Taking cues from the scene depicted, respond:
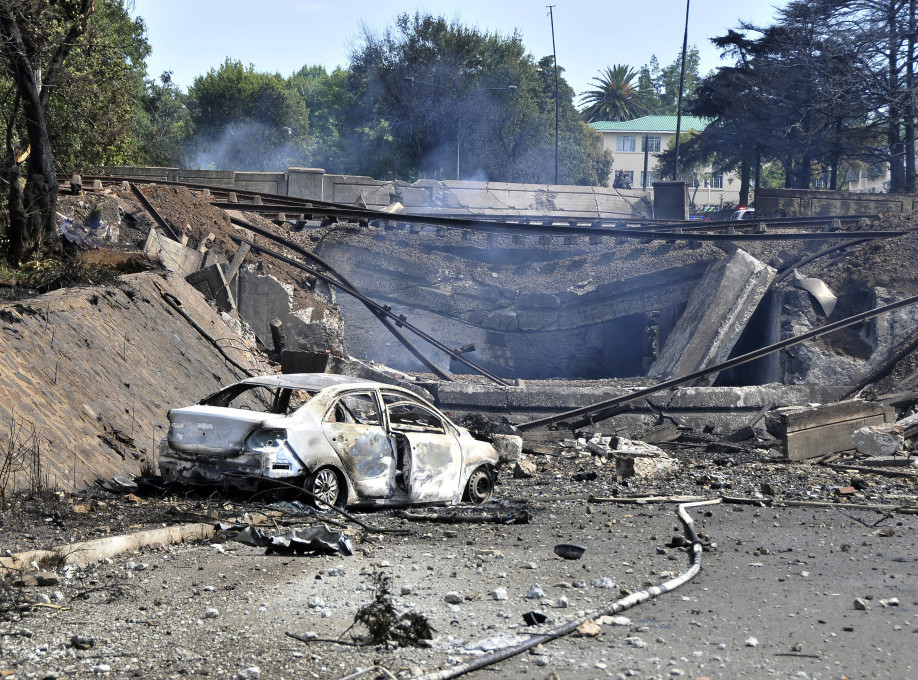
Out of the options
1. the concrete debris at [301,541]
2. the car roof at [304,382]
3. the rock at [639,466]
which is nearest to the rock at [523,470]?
the rock at [639,466]

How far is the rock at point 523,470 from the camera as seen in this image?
12305 millimetres

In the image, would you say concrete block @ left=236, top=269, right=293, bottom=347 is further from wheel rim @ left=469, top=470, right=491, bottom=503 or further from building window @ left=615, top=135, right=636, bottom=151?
building window @ left=615, top=135, right=636, bottom=151

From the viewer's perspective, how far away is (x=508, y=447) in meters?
12.9

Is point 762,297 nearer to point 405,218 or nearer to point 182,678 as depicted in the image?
point 405,218

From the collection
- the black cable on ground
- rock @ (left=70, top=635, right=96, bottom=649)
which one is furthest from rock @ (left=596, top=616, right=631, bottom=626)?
rock @ (left=70, top=635, right=96, bottom=649)

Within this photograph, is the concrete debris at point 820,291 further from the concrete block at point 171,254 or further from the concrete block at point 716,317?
the concrete block at point 171,254

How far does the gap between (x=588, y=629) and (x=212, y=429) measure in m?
4.43

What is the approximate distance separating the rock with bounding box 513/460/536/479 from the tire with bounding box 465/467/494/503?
1871mm

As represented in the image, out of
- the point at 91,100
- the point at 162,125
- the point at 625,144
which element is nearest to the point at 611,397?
the point at 91,100

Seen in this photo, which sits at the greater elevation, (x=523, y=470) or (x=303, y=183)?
(x=303, y=183)

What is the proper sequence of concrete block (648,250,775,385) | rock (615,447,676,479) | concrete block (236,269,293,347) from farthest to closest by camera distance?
1. concrete block (648,250,775,385)
2. concrete block (236,269,293,347)
3. rock (615,447,676,479)

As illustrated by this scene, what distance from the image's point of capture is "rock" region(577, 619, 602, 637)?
191 inches

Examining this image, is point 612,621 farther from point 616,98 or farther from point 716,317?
point 616,98

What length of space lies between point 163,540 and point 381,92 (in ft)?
192
